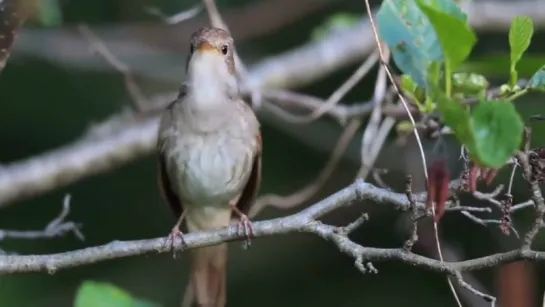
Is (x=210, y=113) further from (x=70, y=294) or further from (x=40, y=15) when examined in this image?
(x=70, y=294)

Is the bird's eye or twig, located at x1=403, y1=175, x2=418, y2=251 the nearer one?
twig, located at x1=403, y1=175, x2=418, y2=251

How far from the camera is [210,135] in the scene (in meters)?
2.98

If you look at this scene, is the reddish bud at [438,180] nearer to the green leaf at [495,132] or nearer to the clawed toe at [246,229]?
the green leaf at [495,132]

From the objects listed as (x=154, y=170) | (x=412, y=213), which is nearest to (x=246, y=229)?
(x=412, y=213)

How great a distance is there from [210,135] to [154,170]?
1.91 m

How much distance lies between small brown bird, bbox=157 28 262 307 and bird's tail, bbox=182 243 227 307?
226mm

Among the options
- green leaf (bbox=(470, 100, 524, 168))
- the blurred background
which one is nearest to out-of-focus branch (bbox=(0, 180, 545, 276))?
green leaf (bbox=(470, 100, 524, 168))

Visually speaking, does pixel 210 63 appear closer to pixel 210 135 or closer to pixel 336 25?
pixel 210 135

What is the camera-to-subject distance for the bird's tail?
3275 mm

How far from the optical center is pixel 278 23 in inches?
188

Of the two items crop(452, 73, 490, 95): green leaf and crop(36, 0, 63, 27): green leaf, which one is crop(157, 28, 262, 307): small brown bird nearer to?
crop(36, 0, 63, 27): green leaf

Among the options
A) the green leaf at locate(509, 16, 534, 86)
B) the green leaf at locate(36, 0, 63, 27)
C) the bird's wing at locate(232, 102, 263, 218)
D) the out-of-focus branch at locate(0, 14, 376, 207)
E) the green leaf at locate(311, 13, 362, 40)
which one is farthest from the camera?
the green leaf at locate(311, 13, 362, 40)

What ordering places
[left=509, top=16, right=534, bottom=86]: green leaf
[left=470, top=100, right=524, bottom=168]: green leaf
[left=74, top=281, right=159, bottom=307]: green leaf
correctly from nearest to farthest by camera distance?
[left=470, top=100, right=524, bottom=168]: green leaf
[left=509, top=16, right=534, bottom=86]: green leaf
[left=74, top=281, right=159, bottom=307]: green leaf

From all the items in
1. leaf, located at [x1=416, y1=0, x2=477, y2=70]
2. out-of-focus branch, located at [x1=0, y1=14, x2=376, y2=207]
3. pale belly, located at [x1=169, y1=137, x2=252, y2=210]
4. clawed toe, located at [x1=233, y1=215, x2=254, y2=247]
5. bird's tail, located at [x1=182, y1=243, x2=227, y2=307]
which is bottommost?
leaf, located at [x1=416, y1=0, x2=477, y2=70]
